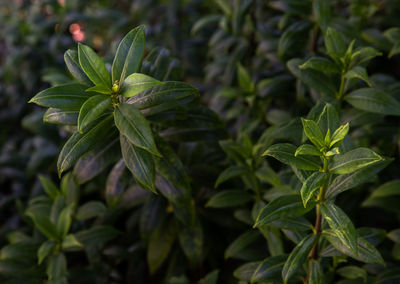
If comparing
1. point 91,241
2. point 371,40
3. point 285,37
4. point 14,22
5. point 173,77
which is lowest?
point 91,241

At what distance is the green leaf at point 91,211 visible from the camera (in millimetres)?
1650

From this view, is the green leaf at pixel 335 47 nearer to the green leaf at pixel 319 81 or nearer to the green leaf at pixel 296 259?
the green leaf at pixel 319 81

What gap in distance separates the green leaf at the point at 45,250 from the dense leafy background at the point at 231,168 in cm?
1

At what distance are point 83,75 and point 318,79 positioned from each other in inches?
33.6

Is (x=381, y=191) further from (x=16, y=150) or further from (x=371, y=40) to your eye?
(x=16, y=150)

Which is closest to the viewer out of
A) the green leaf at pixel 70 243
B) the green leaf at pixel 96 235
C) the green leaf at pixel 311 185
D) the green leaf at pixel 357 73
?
the green leaf at pixel 311 185

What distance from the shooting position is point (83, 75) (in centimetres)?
128

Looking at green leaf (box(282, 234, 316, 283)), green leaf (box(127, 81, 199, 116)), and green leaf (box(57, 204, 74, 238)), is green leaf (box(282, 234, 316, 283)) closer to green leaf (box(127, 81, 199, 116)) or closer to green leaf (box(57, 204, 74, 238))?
green leaf (box(127, 81, 199, 116))

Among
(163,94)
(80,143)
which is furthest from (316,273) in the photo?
(80,143)

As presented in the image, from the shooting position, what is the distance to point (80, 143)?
3.85 feet

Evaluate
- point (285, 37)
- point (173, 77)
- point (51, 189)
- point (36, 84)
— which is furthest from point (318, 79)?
point (36, 84)

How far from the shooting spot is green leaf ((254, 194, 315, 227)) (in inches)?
43.2

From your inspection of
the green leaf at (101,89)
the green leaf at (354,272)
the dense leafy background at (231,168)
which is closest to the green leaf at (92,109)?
the green leaf at (101,89)

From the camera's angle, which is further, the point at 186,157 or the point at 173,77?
the point at 186,157
